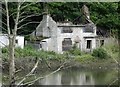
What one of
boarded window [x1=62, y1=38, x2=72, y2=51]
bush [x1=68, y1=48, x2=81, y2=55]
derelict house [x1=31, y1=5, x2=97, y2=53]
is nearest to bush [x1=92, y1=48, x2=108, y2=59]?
bush [x1=68, y1=48, x2=81, y2=55]

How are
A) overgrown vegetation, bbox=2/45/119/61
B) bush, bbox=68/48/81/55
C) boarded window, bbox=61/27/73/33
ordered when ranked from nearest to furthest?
1. overgrown vegetation, bbox=2/45/119/61
2. bush, bbox=68/48/81/55
3. boarded window, bbox=61/27/73/33

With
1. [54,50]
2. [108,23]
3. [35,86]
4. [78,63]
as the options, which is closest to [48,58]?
[78,63]

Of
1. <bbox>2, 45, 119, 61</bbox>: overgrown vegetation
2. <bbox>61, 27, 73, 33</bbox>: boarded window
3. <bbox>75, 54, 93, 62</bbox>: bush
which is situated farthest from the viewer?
<bbox>61, 27, 73, 33</bbox>: boarded window

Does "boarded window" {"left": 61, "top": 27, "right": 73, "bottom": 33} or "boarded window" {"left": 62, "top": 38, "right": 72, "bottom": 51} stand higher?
Answer: "boarded window" {"left": 61, "top": 27, "right": 73, "bottom": 33}

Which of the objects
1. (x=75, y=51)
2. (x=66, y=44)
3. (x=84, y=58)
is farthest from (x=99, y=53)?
(x=66, y=44)

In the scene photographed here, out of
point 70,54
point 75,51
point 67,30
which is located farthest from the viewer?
point 67,30

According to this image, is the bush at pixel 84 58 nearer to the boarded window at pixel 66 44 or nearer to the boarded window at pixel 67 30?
the boarded window at pixel 66 44

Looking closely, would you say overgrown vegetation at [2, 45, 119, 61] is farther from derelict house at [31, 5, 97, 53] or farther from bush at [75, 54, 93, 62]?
derelict house at [31, 5, 97, 53]

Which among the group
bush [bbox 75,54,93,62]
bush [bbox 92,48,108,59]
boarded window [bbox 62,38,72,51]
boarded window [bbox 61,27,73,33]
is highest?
boarded window [bbox 61,27,73,33]

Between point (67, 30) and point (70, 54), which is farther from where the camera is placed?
point (67, 30)

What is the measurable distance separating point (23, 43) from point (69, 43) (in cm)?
108

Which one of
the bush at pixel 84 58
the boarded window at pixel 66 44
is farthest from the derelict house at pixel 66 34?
the bush at pixel 84 58

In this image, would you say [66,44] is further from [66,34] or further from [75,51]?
[75,51]

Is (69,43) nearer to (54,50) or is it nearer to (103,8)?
(54,50)
